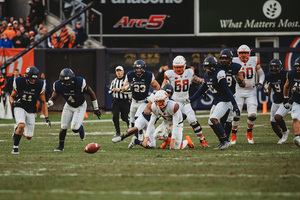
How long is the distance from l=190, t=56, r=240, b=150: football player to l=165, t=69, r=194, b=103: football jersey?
0.45 metres

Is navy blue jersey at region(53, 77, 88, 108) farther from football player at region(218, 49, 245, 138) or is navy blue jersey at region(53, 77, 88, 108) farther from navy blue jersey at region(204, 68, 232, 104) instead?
football player at region(218, 49, 245, 138)

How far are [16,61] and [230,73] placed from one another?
12446 millimetres

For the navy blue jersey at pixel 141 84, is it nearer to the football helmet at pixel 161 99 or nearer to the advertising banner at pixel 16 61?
the football helmet at pixel 161 99

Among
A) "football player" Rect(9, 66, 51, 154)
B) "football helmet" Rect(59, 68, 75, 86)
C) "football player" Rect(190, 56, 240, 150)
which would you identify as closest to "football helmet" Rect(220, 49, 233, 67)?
"football player" Rect(190, 56, 240, 150)

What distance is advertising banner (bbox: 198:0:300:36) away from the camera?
2539 centimetres

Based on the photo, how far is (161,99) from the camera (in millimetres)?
10609

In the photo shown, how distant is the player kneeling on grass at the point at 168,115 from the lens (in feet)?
35.0

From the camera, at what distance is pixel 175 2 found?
25312 millimetres

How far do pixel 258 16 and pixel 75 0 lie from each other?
770cm

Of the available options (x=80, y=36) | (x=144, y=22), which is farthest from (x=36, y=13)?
(x=144, y=22)

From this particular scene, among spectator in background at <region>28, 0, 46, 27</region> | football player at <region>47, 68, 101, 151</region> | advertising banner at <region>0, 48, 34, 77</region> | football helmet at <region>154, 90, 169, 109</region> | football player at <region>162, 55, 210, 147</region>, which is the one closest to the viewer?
football helmet at <region>154, 90, 169, 109</region>

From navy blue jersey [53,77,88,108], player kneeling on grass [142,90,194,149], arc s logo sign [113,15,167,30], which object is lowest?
player kneeling on grass [142,90,194,149]

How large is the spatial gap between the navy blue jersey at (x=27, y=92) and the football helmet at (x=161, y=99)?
2.23 m

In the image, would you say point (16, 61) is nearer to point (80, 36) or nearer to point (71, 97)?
point (80, 36)
